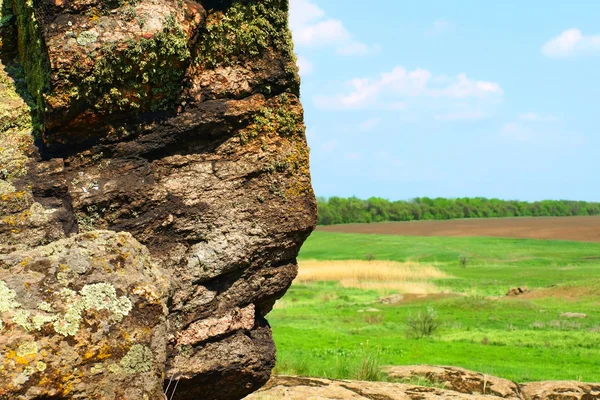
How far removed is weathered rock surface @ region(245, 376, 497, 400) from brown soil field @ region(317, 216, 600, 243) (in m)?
91.6

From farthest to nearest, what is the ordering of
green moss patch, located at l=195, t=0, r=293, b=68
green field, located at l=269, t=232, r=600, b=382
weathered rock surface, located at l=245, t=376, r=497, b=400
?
green field, located at l=269, t=232, r=600, b=382 → weathered rock surface, located at l=245, t=376, r=497, b=400 → green moss patch, located at l=195, t=0, r=293, b=68

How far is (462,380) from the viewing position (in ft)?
39.6

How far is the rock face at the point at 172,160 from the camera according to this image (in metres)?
6.68

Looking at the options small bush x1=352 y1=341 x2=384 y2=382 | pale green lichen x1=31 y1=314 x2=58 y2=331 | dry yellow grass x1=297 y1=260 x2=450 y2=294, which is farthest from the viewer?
dry yellow grass x1=297 y1=260 x2=450 y2=294

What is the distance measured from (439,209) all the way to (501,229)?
37.7m

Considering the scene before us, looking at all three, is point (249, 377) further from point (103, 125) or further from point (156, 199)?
point (103, 125)

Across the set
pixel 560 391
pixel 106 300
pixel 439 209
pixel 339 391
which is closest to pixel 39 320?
pixel 106 300

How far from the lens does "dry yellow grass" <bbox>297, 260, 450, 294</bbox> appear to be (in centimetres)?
5203

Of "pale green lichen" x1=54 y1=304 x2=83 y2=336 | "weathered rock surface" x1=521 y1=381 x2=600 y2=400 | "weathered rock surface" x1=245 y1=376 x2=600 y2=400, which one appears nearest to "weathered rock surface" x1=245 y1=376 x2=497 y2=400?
"weathered rock surface" x1=245 y1=376 x2=600 y2=400

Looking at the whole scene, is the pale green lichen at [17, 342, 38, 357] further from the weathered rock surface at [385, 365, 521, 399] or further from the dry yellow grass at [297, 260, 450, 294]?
the dry yellow grass at [297, 260, 450, 294]

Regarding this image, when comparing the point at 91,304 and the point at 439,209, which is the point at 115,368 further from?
the point at 439,209

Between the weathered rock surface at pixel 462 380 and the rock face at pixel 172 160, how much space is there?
4.88 metres

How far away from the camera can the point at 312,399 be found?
8.99 m

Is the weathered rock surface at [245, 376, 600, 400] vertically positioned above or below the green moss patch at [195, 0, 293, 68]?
below
